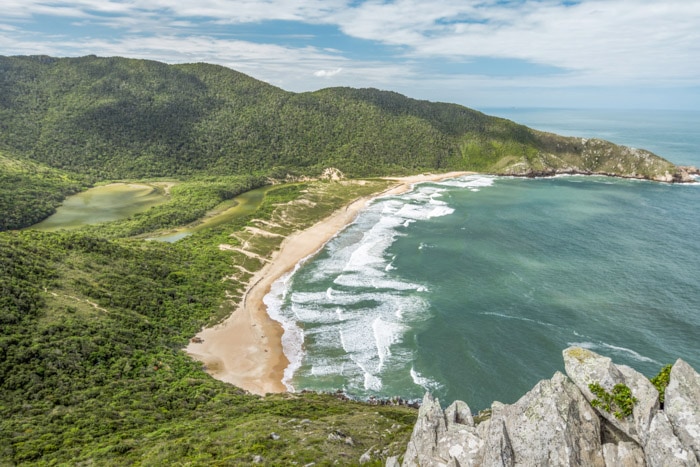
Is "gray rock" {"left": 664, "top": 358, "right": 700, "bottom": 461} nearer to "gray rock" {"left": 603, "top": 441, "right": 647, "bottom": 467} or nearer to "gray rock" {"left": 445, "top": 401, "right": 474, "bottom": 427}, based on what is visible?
"gray rock" {"left": 603, "top": 441, "right": 647, "bottom": 467}

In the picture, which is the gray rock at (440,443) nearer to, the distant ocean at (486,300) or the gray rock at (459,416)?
the gray rock at (459,416)

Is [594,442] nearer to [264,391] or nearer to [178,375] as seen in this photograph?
[264,391]

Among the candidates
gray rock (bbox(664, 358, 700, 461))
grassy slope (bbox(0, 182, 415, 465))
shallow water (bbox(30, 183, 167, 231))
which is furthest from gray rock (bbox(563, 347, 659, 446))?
shallow water (bbox(30, 183, 167, 231))

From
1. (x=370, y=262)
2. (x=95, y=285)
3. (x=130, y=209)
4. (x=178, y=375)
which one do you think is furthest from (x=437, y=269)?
(x=130, y=209)

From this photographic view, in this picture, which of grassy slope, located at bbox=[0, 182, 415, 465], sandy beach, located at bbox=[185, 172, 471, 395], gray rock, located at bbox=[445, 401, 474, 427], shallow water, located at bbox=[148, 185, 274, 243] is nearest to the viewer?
gray rock, located at bbox=[445, 401, 474, 427]

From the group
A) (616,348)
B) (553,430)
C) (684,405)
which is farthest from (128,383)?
(616,348)

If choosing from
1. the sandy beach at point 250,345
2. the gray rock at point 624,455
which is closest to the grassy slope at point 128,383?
the sandy beach at point 250,345

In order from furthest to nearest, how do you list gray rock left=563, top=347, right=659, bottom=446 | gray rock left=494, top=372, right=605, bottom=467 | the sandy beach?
the sandy beach → gray rock left=494, top=372, right=605, bottom=467 → gray rock left=563, top=347, right=659, bottom=446
